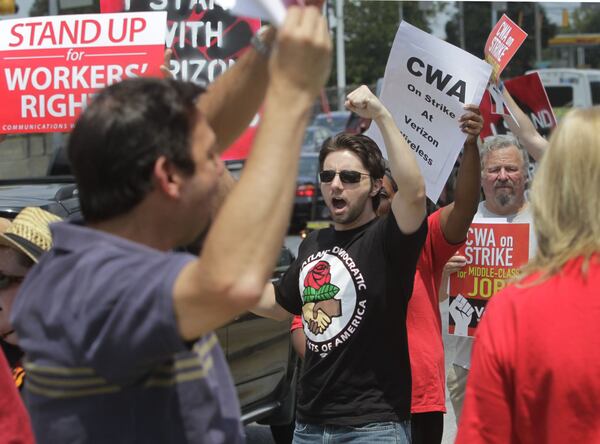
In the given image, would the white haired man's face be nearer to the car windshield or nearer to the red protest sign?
the red protest sign

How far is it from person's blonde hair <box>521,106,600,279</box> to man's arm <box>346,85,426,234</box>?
1.22 meters

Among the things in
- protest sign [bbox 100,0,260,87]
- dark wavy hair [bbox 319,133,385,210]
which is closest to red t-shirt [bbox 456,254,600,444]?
dark wavy hair [bbox 319,133,385,210]

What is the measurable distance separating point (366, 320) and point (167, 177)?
1.96 meters

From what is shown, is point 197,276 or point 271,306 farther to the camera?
point 271,306

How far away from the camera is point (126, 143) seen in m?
2.00

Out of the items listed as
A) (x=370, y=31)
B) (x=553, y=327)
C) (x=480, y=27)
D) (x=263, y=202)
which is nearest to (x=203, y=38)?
(x=553, y=327)

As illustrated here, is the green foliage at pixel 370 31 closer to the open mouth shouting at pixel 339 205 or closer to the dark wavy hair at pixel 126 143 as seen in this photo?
the open mouth shouting at pixel 339 205

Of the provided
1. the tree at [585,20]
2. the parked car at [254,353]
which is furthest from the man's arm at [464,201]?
the tree at [585,20]

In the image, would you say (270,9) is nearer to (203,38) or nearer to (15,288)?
(15,288)

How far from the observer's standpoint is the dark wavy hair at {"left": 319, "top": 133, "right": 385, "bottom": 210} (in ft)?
14.0

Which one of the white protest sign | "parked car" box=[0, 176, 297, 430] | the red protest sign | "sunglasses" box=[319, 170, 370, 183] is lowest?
"parked car" box=[0, 176, 297, 430]

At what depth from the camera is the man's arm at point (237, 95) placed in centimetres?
244

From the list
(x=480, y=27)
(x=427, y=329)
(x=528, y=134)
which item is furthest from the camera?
(x=480, y=27)

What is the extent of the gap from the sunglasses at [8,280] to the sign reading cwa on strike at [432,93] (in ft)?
6.23
